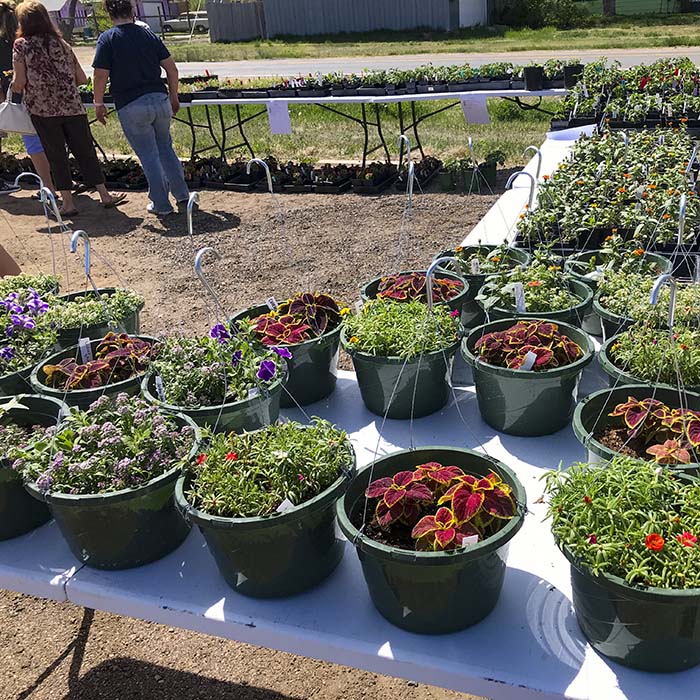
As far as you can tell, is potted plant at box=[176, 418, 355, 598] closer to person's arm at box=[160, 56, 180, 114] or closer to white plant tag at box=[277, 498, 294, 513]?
white plant tag at box=[277, 498, 294, 513]

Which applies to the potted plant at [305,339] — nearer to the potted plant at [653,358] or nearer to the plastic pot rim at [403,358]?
the plastic pot rim at [403,358]

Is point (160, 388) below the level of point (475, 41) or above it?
below

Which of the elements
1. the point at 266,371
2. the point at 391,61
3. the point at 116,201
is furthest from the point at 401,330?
the point at 391,61

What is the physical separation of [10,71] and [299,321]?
18.6 ft

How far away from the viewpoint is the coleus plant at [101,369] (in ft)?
6.75

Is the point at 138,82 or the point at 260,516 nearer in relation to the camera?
the point at 260,516

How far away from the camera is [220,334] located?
6.72 feet

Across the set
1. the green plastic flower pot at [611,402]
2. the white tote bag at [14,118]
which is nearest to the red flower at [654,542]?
the green plastic flower pot at [611,402]

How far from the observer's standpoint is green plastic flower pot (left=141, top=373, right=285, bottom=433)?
1820 mm

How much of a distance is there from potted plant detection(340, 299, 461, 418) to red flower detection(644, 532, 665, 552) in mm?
783

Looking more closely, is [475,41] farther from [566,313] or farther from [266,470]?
[266,470]

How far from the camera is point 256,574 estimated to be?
1425 millimetres

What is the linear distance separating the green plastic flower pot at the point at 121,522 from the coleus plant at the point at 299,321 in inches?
24.5

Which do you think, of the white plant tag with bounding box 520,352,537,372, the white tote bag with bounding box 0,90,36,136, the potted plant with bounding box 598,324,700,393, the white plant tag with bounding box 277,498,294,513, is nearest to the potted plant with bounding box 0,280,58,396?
the white plant tag with bounding box 277,498,294,513
